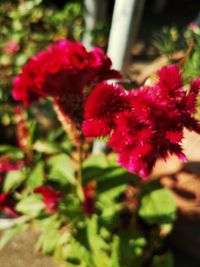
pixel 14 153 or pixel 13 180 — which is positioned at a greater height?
pixel 14 153

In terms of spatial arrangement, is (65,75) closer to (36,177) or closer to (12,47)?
(36,177)

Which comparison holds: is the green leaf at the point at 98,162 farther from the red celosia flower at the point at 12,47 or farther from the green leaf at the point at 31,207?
the red celosia flower at the point at 12,47

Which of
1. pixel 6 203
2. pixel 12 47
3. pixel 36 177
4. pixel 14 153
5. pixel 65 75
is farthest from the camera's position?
pixel 12 47

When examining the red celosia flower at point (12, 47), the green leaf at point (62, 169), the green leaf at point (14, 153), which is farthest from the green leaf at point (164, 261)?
the red celosia flower at point (12, 47)

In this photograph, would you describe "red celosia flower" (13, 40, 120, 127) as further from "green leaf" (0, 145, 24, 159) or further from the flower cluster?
"green leaf" (0, 145, 24, 159)

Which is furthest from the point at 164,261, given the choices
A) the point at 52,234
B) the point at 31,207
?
the point at 31,207

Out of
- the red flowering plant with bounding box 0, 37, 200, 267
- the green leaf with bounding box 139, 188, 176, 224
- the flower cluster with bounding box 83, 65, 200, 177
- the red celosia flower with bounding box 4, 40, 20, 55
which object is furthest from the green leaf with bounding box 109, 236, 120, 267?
the red celosia flower with bounding box 4, 40, 20, 55

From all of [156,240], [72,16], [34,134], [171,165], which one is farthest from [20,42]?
[156,240]
